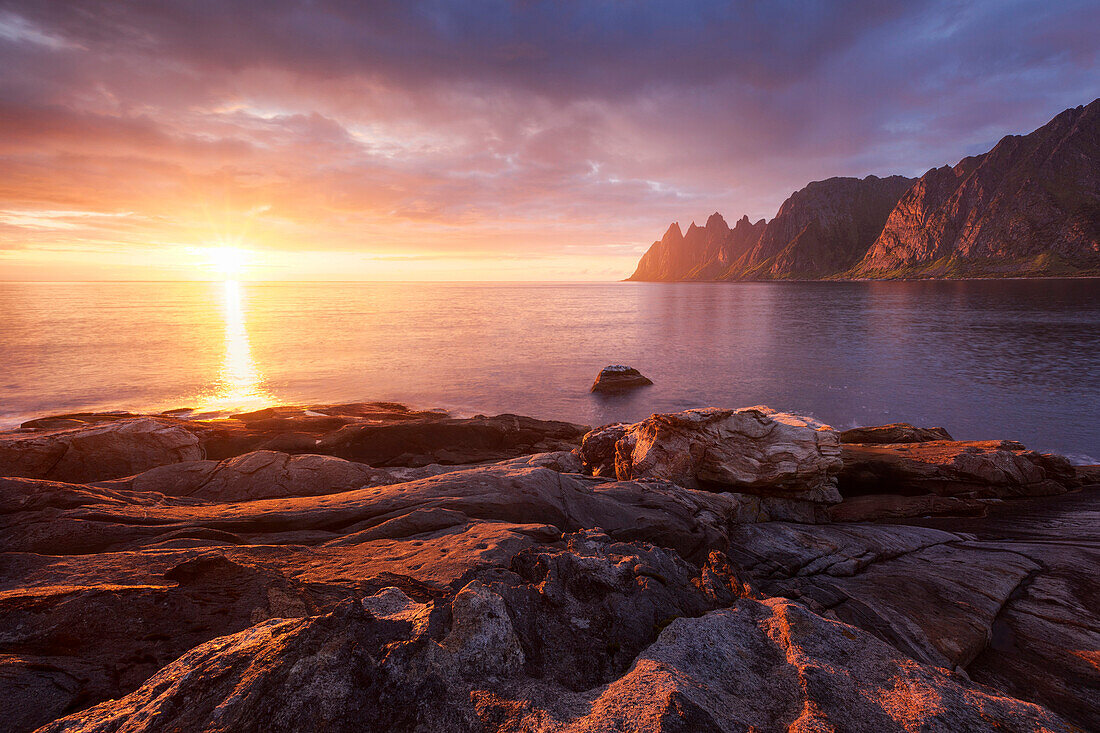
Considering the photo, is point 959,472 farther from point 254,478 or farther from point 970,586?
point 254,478

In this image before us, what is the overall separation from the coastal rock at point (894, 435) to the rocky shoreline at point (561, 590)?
5117 millimetres

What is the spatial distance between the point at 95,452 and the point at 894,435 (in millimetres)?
36895

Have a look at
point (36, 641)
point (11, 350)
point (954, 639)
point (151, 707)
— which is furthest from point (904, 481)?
point (11, 350)

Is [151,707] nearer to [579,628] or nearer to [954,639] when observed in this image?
[579,628]

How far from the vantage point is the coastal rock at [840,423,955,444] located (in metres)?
24.2

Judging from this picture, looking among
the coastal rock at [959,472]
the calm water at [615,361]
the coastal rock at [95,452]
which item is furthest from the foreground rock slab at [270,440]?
the coastal rock at [959,472]

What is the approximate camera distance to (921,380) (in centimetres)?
4394

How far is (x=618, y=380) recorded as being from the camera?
44.7 meters

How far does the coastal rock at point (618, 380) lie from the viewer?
4416cm

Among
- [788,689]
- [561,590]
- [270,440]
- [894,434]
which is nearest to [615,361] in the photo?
[894,434]

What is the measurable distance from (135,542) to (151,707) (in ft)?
22.4

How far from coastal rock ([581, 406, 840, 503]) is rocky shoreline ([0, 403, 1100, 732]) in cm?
11

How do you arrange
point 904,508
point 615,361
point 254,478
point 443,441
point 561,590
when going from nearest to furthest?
1. point 561,590
2. point 254,478
3. point 904,508
4. point 443,441
5. point 615,361

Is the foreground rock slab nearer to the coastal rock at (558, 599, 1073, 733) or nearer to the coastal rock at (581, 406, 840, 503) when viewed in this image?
the coastal rock at (581, 406, 840, 503)
